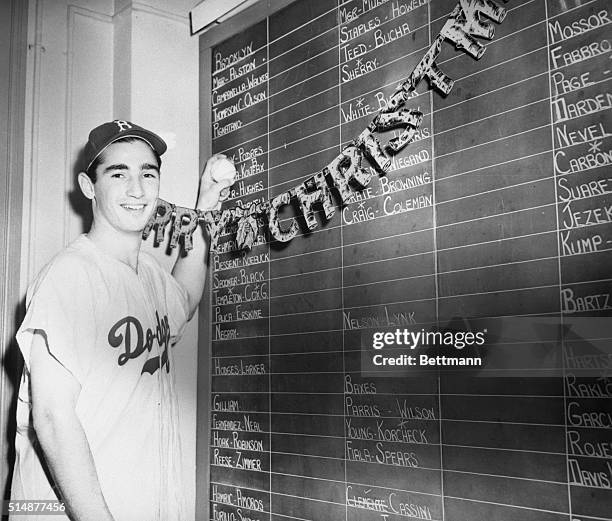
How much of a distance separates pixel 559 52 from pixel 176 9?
61.2 inches

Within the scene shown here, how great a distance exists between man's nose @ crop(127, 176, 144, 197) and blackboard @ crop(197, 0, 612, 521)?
13.0 inches

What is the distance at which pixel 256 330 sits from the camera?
2441 mm

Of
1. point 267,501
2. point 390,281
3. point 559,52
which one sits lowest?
point 267,501

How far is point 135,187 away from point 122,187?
4 centimetres

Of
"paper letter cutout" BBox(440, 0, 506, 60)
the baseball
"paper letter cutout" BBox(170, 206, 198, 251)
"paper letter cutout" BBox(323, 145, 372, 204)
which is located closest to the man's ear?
"paper letter cutout" BBox(170, 206, 198, 251)

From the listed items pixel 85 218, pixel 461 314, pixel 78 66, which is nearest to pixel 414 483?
pixel 461 314

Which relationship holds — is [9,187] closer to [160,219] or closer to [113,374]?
[160,219]

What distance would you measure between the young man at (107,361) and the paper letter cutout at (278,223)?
0.43 meters

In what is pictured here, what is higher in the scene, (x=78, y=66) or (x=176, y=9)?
(x=176, y=9)

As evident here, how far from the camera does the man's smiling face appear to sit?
8.04 ft

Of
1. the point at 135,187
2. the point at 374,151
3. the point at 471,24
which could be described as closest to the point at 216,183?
the point at 135,187

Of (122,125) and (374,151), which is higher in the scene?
(122,125)

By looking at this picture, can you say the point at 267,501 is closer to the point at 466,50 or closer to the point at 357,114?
the point at 357,114

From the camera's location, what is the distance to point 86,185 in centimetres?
249
